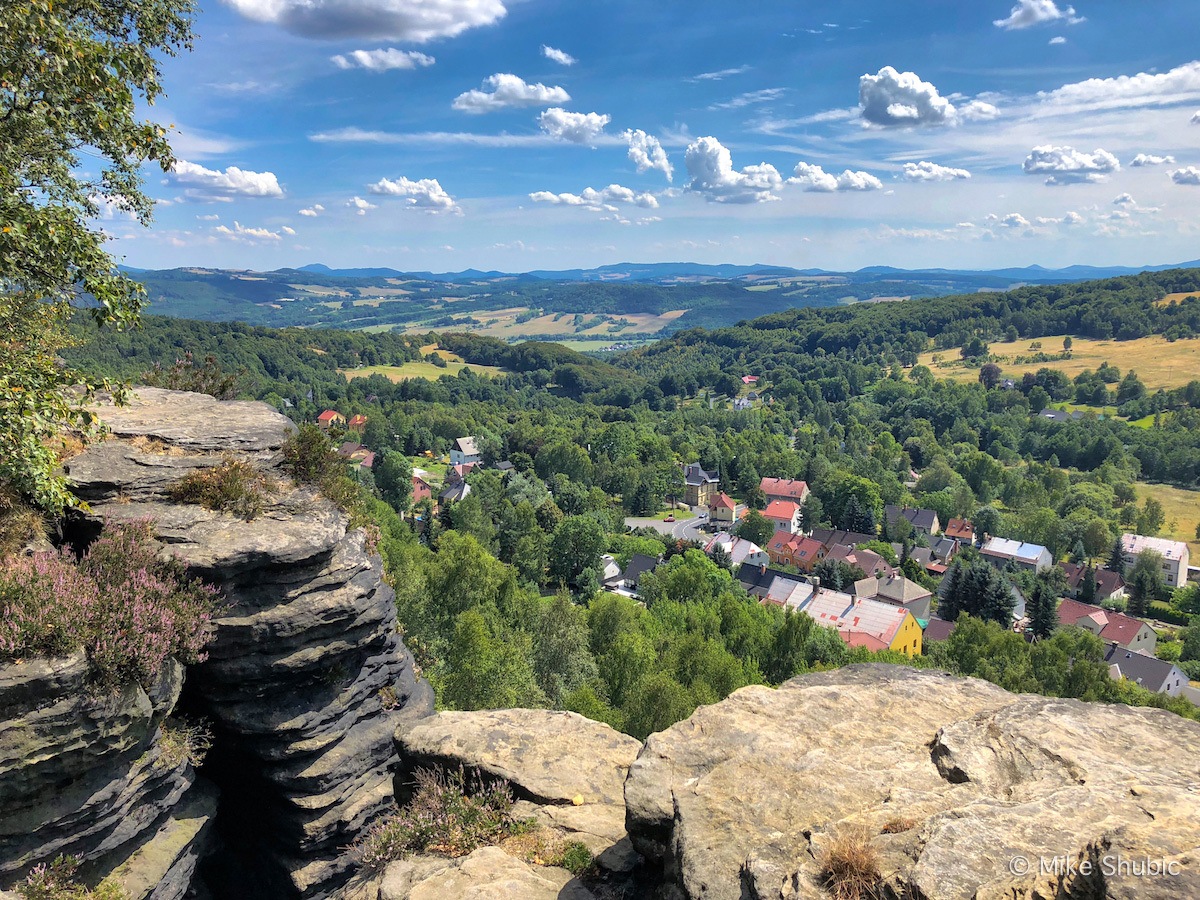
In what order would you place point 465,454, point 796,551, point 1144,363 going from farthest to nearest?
point 1144,363 < point 465,454 < point 796,551

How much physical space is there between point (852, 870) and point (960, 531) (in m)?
103

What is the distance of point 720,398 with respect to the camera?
199000mm

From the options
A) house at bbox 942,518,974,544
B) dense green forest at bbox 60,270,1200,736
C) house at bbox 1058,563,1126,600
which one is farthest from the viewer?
house at bbox 942,518,974,544

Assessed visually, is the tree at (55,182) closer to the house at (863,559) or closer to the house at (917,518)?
the house at (863,559)

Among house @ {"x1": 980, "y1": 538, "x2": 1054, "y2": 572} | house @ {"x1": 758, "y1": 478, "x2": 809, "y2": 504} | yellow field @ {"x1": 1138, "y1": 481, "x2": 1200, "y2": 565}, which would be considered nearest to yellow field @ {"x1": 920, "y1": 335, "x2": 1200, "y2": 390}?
yellow field @ {"x1": 1138, "y1": 481, "x2": 1200, "y2": 565}

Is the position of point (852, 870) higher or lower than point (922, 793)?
higher

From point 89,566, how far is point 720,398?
194726mm

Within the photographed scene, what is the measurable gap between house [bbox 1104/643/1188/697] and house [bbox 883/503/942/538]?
4128 centimetres

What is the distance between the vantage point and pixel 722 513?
9988cm

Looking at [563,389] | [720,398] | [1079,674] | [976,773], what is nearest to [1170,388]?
[720,398]

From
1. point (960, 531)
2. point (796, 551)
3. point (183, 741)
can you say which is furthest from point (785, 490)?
point (183, 741)

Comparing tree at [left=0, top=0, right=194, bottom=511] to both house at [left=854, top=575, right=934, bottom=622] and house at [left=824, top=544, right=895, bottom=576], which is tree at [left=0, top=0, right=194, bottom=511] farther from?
house at [left=824, top=544, right=895, bottom=576]

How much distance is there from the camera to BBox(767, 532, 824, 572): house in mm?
82125

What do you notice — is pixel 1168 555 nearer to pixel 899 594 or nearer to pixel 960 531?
pixel 960 531
